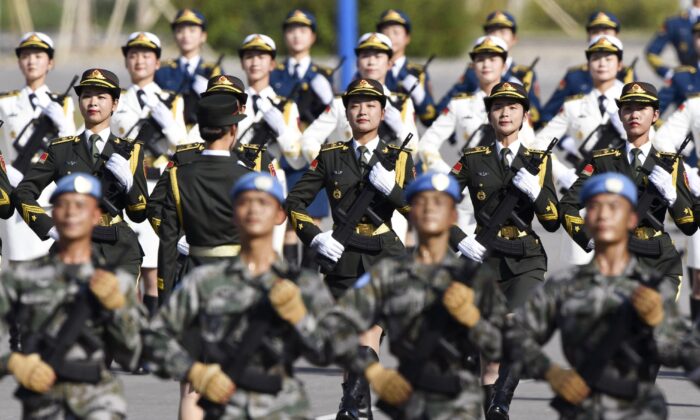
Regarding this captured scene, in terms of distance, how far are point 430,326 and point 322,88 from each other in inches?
335

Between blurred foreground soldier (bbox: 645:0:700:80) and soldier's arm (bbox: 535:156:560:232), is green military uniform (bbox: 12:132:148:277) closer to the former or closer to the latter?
soldier's arm (bbox: 535:156:560:232)

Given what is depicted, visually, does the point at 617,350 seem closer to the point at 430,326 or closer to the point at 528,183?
the point at 430,326

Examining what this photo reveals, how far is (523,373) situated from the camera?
7602 millimetres

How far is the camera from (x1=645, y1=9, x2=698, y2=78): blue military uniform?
19.3 meters

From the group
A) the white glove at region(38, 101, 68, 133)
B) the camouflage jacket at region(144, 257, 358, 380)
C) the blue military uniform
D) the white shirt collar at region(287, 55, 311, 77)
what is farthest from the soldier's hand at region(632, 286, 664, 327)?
the blue military uniform

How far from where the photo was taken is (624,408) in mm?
7449

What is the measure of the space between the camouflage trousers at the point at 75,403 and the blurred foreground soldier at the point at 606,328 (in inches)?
65.3

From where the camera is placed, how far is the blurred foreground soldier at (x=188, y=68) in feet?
51.8

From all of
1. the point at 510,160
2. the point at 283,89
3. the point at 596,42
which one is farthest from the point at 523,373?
the point at 283,89

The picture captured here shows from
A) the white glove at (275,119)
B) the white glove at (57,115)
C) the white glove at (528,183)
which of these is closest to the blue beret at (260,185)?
the white glove at (528,183)

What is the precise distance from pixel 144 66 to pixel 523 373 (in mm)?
7691

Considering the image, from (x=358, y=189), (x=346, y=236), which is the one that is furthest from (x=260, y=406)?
(x=358, y=189)

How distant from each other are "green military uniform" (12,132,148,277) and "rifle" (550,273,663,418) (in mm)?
4561

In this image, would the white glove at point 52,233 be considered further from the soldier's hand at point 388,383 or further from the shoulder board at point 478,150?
the soldier's hand at point 388,383
